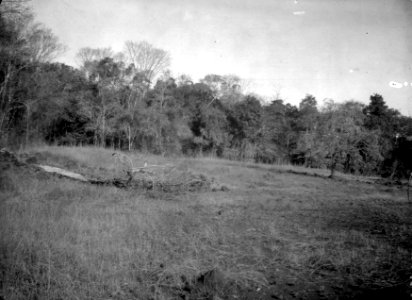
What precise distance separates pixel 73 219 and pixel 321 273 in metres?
5.37

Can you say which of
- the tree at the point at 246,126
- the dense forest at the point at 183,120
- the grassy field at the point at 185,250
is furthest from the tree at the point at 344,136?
the tree at the point at 246,126

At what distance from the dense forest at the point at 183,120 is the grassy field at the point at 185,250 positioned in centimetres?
1330

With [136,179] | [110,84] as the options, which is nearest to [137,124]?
[110,84]

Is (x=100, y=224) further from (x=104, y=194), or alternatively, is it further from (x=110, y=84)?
(x=110, y=84)

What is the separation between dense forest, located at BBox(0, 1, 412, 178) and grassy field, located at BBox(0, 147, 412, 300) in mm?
13296

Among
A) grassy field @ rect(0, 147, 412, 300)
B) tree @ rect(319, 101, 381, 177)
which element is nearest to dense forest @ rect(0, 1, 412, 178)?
tree @ rect(319, 101, 381, 177)

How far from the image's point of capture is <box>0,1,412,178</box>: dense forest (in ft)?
71.2

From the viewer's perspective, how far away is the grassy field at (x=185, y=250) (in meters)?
3.64

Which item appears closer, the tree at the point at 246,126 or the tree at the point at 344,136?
the tree at the point at 344,136

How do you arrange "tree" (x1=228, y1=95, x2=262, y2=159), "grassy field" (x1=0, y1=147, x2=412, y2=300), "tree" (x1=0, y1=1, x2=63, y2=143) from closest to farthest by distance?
"grassy field" (x1=0, y1=147, x2=412, y2=300)
"tree" (x1=0, y1=1, x2=63, y2=143)
"tree" (x1=228, y1=95, x2=262, y2=159)

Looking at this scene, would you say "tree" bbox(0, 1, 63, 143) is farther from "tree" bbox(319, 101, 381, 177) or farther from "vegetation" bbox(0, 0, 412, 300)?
"tree" bbox(319, 101, 381, 177)

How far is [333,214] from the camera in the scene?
889cm

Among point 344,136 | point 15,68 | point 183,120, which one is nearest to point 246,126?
point 183,120

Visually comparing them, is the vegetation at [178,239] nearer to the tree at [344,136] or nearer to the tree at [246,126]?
the tree at [344,136]
